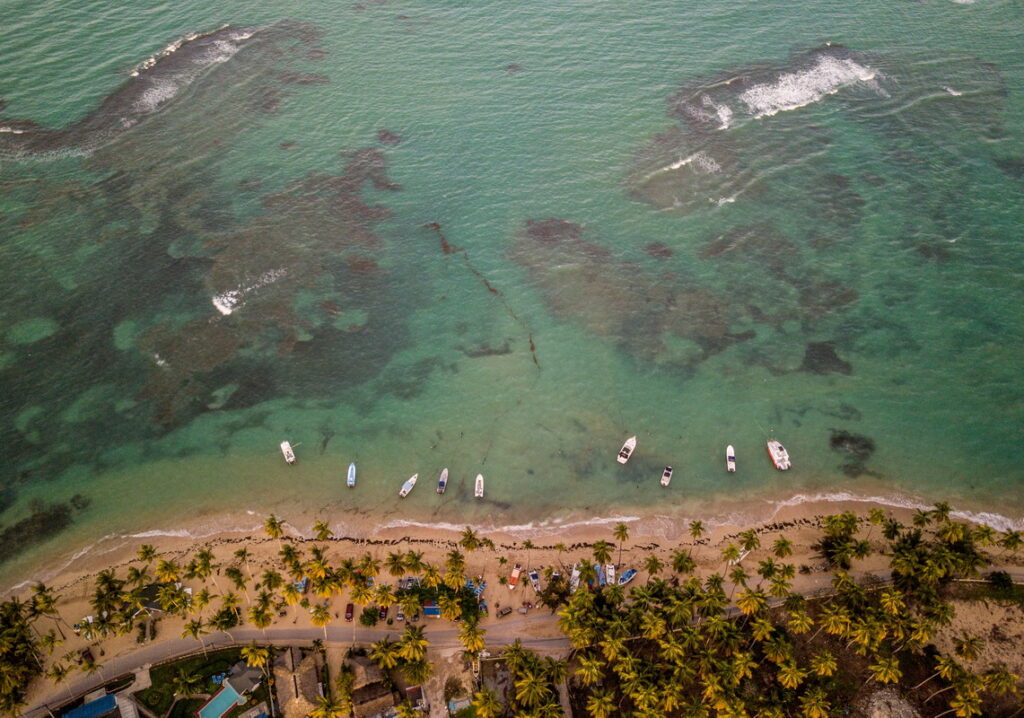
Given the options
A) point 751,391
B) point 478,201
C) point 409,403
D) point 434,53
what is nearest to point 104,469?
point 409,403

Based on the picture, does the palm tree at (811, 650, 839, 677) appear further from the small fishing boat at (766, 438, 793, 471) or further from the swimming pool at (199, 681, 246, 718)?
the swimming pool at (199, 681, 246, 718)

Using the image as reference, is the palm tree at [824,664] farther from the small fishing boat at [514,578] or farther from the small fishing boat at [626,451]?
the small fishing boat at [514,578]

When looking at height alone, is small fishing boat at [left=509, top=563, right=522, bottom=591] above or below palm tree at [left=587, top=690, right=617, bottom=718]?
below

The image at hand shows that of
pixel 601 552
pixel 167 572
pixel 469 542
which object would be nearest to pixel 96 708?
pixel 167 572

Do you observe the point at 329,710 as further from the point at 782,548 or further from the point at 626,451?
the point at 782,548

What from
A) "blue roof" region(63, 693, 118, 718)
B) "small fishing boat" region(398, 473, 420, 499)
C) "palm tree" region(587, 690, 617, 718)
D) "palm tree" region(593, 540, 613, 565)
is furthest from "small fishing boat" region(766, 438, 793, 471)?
"blue roof" region(63, 693, 118, 718)

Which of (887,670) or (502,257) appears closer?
(887,670)

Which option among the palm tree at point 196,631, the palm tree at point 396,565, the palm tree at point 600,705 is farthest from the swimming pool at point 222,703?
the palm tree at point 600,705
